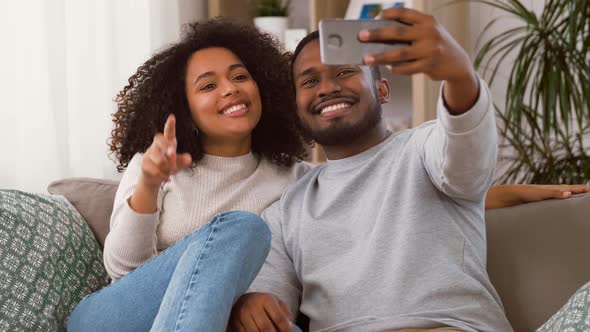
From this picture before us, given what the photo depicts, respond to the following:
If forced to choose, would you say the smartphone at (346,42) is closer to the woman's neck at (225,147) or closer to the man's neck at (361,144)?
the man's neck at (361,144)

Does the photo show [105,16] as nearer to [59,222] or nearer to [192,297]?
[59,222]

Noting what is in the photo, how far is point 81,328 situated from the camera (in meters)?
1.55

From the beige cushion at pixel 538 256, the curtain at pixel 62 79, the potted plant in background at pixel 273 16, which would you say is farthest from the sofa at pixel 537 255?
the potted plant in background at pixel 273 16

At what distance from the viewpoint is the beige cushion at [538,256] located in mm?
1618

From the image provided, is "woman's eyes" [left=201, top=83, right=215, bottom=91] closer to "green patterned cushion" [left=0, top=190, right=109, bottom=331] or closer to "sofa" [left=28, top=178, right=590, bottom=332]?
"green patterned cushion" [left=0, top=190, right=109, bottom=331]

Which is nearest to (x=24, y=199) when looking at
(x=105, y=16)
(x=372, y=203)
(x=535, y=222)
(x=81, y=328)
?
(x=81, y=328)

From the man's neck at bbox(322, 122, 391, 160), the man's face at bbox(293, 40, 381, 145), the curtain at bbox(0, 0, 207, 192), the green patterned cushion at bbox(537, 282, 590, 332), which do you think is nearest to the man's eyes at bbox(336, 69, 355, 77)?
the man's face at bbox(293, 40, 381, 145)

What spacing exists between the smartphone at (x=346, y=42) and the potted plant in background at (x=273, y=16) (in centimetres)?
224

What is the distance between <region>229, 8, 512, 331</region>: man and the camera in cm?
135

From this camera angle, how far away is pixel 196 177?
1.78 metres

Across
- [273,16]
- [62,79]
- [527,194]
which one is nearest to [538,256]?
[527,194]

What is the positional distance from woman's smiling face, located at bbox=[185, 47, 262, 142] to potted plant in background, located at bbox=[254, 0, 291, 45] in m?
1.57

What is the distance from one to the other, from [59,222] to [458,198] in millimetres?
840

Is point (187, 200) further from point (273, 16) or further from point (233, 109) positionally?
point (273, 16)
